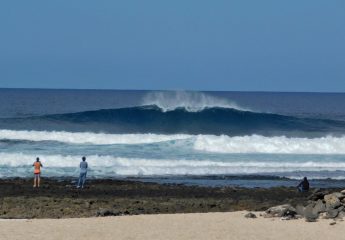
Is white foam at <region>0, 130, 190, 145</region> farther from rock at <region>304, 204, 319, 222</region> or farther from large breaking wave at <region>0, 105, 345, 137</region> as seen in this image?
rock at <region>304, 204, 319, 222</region>

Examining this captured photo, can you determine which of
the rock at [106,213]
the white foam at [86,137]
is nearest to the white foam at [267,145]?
the white foam at [86,137]

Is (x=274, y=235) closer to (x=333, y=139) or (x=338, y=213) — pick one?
(x=338, y=213)

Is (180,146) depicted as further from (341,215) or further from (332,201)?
(341,215)

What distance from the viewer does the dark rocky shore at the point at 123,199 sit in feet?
54.9

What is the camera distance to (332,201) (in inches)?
634

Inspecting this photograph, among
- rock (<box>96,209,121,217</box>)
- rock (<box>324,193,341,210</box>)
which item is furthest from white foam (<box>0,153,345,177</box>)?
rock (<box>324,193,341,210</box>)

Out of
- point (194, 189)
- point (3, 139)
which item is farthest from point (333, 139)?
point (194, 189)

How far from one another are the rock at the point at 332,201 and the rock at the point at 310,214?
381 mm

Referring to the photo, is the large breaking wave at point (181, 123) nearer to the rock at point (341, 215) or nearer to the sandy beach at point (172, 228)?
the rock at point (341, 215)

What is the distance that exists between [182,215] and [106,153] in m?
14.1

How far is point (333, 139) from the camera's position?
37.3 meters

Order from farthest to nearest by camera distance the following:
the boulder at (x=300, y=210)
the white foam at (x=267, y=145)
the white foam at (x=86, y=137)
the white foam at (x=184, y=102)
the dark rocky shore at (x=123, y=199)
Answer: the white foam at (x=184, y=102) < the white foam at (x=86, y=137) < the white foam at (x=267, y=145) < the dark rocky shore at (x=123, y=199) < the boulder at (x=300, y=210)

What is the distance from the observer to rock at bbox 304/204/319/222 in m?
15.4

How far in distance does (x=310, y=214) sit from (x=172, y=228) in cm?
297
